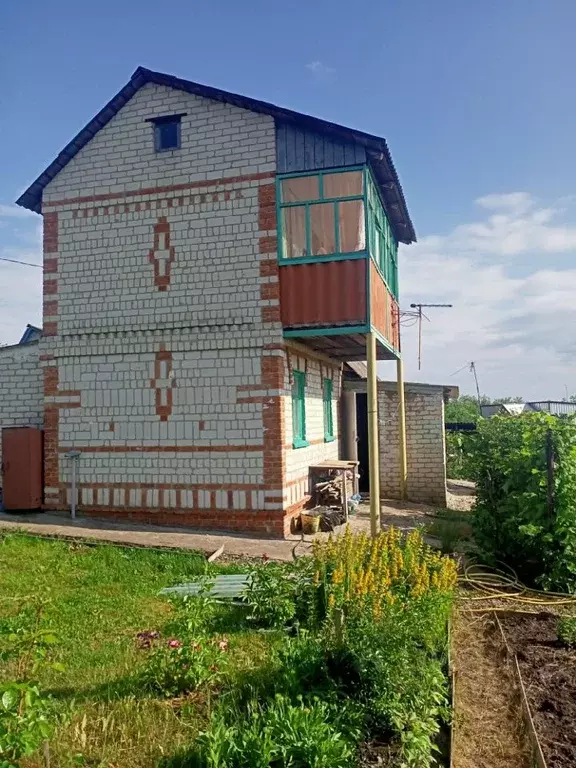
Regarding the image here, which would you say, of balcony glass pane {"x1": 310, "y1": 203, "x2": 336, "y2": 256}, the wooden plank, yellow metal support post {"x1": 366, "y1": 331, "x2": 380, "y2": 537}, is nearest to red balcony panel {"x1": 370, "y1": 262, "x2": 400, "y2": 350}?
balcony glass pane {"x1": 310, "y1": 203, "x2": 336, "y2": 256}

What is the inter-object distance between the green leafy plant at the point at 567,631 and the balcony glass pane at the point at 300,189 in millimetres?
6670

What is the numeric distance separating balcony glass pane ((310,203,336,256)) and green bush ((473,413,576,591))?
12.7 feet

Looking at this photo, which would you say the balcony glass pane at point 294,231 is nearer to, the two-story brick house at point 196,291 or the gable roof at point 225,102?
the two-story brick house at point 196,291

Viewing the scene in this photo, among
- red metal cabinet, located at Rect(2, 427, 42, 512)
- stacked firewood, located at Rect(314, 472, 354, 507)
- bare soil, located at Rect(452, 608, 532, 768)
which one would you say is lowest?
bare soil, located at Rect(452, 608, 532, 768)

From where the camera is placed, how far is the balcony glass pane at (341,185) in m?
9.30

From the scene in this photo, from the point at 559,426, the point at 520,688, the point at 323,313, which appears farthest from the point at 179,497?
the point at 520,688

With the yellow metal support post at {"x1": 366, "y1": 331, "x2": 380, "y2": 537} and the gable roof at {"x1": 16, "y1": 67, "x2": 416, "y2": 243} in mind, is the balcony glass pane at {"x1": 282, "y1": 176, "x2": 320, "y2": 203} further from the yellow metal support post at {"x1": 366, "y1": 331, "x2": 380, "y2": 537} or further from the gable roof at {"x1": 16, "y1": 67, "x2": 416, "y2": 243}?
the yellow metal support post at {"x1": 366, "y1": 331, "x2": 380, "y2": 537}

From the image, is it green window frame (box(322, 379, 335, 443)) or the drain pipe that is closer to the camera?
the drain pipe

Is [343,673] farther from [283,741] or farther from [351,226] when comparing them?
[351,226]

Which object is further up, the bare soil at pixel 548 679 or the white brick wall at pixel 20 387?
the white brick wall at pixel 20 387

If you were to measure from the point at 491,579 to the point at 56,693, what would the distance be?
489 centimetres

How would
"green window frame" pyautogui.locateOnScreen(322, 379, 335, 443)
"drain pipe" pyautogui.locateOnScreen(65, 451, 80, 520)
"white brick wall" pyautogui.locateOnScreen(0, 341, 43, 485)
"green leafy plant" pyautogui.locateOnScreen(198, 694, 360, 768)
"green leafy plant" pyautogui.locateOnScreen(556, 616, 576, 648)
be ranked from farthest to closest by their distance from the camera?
"green window frame" pyautogui.locateOnScreen(322, 379, 335, 443)
"white brick wall" pyautogui.locateOnScreen(0, 341, 43, 485)
"drain pipe" pyautogui.locateOnScreen(65, 451, 80, 520)
"green leafy plant" pyautogui.locateOnScreen(556, 616, 576, 648)
"green leafy plant" pyautogui.locateOnScreen(198, 694, 360, 768)

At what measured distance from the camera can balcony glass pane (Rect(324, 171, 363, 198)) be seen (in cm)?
930

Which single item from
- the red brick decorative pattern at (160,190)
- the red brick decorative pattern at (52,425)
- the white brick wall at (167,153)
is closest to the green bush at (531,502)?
the red brick decorative pattern at (160,190)
